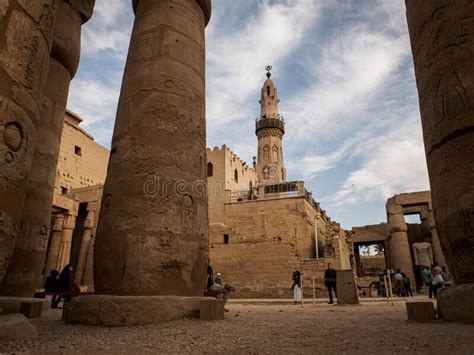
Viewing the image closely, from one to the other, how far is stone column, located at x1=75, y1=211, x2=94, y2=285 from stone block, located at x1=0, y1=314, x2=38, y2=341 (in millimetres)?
20161

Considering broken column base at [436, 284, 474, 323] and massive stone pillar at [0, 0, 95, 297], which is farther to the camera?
massive stone pillar at [0, 0, 95, 297]

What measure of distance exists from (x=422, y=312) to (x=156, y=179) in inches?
150

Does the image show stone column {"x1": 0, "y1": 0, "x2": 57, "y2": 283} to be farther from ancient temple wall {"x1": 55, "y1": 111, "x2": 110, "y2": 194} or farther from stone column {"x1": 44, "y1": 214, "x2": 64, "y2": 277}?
ancient temple wall {"x1": 55, "y1": 111, "x2": 110, "y2": 194}

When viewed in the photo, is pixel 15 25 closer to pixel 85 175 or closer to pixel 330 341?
pixel 330 341

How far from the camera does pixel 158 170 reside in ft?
16.0

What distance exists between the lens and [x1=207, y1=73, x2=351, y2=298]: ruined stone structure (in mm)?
17938

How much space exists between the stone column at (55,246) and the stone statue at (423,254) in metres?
20.7

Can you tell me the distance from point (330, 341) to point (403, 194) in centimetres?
2159

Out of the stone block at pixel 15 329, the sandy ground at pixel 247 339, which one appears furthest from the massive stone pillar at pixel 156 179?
the stone block at pixel 15 329

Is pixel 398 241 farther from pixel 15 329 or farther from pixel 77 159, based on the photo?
pixel 15 329

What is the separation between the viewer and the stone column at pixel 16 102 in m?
2.55

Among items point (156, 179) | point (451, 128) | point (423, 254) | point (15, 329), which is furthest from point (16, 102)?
point (423, 254)

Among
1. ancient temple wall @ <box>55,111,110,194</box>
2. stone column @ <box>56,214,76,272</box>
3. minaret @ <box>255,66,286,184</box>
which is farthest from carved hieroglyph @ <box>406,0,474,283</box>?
minaret @ <box>255,66,286,184</box>

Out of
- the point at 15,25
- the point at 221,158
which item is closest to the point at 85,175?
the point at 221,158
